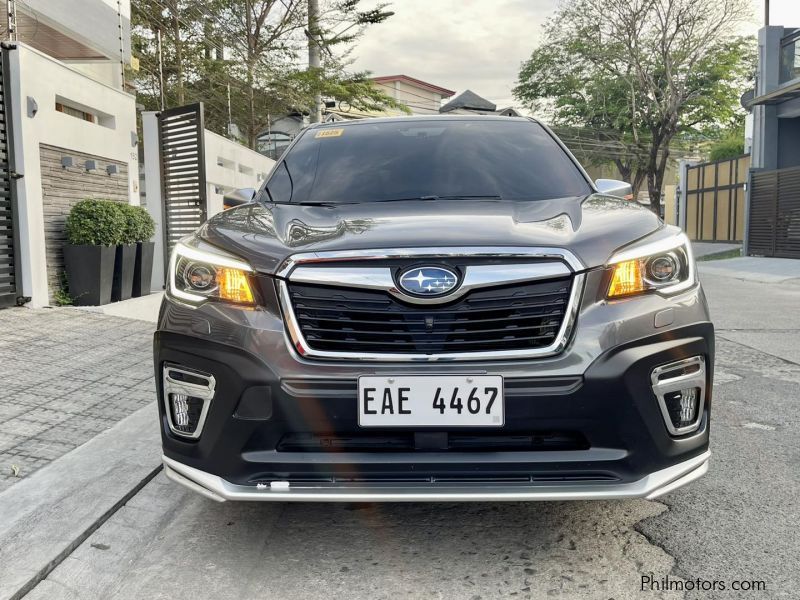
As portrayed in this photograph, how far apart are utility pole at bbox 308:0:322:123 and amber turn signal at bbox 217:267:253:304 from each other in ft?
91.4

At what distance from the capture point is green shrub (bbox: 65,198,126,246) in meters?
8.70

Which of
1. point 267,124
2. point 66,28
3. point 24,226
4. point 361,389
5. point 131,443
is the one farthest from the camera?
point 267,124

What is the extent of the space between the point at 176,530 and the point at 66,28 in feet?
39.3

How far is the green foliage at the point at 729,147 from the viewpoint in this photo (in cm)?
4084

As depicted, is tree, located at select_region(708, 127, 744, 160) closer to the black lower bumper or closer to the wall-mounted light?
the wall-mounted light

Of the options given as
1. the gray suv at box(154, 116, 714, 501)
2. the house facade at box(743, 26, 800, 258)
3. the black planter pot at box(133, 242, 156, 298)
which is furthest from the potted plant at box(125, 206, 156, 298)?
the house facade at box(743, 26, 800, 258)

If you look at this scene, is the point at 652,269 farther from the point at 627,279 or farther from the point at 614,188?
the point at 614,188

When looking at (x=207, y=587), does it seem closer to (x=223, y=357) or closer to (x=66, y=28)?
(x=223, y=357)

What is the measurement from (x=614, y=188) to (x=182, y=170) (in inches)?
380

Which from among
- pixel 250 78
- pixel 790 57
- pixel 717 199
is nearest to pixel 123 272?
pixel 790 57

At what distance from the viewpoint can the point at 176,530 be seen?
2.89 meters

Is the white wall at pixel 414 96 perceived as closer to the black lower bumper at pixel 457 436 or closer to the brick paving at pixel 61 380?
the brick paving at pixel 61 380

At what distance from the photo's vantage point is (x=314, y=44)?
2983 centimetres

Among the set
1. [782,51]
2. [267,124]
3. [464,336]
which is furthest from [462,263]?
[267,124]
